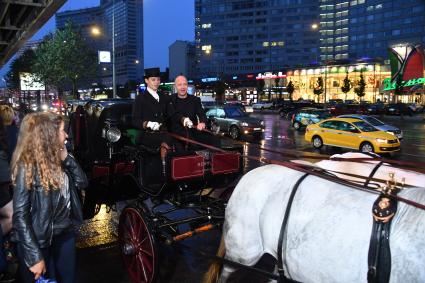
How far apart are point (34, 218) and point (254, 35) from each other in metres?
159

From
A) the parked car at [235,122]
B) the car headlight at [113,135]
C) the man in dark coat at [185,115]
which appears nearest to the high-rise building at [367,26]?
the parked car at [235,122]

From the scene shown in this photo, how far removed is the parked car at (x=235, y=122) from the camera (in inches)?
878

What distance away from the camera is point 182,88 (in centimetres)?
584

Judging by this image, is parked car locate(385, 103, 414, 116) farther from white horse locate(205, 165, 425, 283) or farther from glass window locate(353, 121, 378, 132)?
white horse locate(205, 165, 425, 283)

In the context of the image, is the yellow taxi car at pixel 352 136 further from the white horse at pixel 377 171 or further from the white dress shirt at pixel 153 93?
the white dress shirt at pixel 153 93

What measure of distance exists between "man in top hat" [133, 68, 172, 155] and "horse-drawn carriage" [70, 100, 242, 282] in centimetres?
19

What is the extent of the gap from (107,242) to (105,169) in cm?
112

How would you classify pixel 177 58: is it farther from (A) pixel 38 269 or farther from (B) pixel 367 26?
(A) pixel 38 269

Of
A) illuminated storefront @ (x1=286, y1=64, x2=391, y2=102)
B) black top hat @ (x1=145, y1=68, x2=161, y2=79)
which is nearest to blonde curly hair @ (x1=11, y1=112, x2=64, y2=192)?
black top hat @ (x1=145, y1=68, x2=161, y2=79)

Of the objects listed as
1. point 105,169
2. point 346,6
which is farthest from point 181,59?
point 105,169

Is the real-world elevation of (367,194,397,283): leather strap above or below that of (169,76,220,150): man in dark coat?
below

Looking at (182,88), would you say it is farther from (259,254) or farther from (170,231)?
(259,254)

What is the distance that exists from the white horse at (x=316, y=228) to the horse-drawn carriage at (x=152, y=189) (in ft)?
3.29

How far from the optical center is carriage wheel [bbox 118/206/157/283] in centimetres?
457
